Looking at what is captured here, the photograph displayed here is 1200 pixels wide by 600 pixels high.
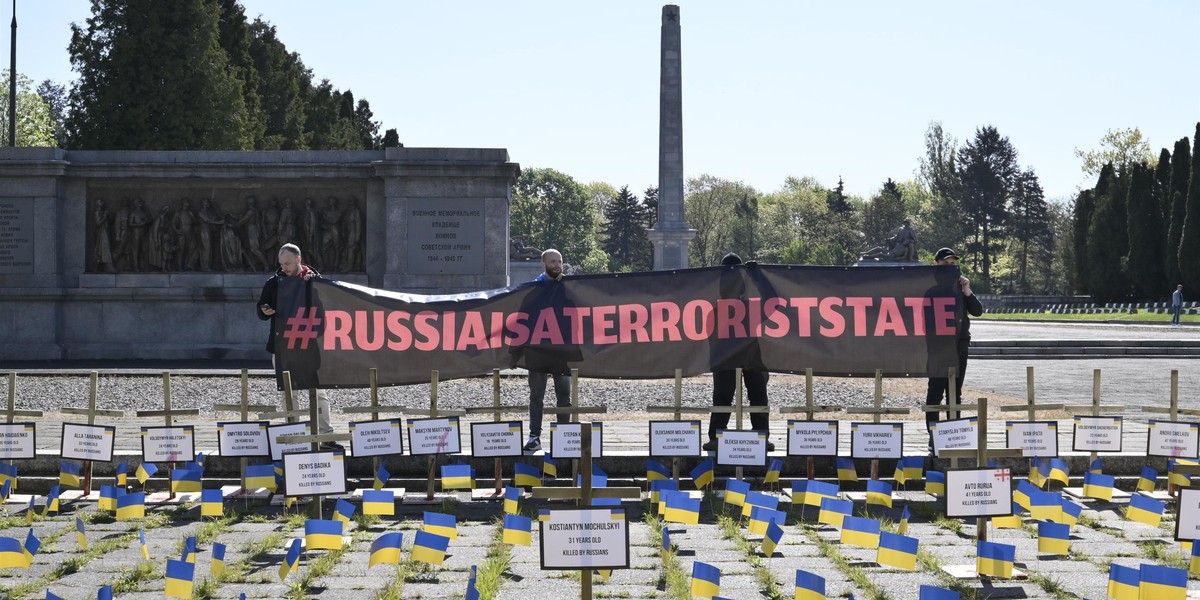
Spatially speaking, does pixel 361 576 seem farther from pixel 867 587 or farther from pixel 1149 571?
pixel 1149 571

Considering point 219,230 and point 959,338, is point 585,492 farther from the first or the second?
point 219,230

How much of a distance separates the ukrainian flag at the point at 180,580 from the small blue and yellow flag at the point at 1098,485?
234 inches

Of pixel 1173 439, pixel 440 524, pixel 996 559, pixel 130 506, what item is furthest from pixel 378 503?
pixel 1173 439

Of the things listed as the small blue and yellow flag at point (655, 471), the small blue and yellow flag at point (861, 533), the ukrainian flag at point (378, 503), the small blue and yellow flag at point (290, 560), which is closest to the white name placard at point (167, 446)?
the ukrainian flag at point (378, 503)

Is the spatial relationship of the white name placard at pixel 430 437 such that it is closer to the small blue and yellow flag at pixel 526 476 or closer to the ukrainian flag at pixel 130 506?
the small blue and yellow flag at pixel 526 476

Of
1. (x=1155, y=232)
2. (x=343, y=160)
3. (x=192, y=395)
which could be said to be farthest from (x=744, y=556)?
(x=1155, y=232)

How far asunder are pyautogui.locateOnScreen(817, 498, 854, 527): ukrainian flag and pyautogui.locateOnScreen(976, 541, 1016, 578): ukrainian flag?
1188 mm

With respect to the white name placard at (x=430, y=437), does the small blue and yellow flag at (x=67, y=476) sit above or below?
below

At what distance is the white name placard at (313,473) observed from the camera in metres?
7.46

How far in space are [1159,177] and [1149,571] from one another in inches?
2478

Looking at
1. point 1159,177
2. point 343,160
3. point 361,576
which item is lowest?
point 361,576

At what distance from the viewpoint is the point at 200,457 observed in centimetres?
945

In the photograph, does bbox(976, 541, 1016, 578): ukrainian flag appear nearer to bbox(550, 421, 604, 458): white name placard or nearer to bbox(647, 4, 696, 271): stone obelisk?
bbox(550, 421, 604, 458): white name placard

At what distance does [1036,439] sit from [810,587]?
4.48 meters
